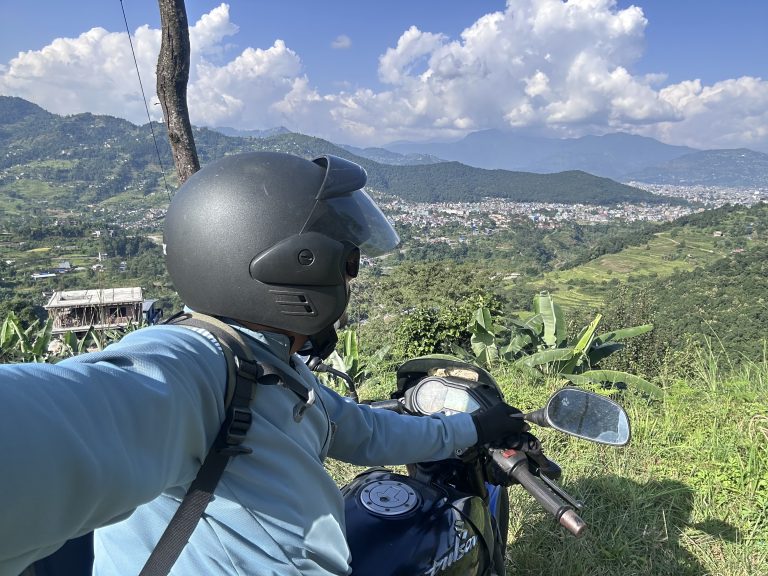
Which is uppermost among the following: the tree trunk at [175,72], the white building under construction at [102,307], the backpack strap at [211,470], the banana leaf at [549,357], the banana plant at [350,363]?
the tree trunk at [175,72]

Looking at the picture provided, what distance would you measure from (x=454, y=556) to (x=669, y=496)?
2.04m

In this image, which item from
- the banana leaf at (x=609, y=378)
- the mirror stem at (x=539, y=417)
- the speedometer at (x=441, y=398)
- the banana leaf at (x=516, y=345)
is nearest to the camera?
the mirror stem at (x=539, y=417)

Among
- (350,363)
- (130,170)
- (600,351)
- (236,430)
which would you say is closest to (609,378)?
(600,351)

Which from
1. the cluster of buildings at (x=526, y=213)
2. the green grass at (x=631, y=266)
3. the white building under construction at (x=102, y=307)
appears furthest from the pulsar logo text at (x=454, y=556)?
the cluster of buildings at (x=526, y=213)

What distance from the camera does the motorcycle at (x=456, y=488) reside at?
1.12m

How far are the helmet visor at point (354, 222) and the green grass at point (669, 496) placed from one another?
172 centimetres

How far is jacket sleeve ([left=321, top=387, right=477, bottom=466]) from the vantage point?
1.29 m

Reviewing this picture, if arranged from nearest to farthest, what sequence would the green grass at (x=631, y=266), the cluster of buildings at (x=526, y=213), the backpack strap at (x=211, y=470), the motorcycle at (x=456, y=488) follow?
the backpack strap at (x=211, y=470), the motorcycle at (x=456, y=488), the green grass at (x=631, y=266), the cluster of buildings at (x=526, y=213)

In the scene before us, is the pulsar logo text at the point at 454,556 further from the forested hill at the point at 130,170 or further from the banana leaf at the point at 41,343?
the forested hill at the point at 130,170

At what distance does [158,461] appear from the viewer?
0.70 meters

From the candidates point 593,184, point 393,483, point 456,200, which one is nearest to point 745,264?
point 393,483

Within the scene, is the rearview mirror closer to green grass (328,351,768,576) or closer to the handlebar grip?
the handlebar grip

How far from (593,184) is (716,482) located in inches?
6337

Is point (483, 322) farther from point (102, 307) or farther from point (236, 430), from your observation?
point (236, 430)
